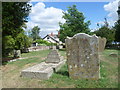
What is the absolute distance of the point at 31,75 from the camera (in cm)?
620

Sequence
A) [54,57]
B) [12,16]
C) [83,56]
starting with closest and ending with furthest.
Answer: [83,56] < [54,57] < [12,16]

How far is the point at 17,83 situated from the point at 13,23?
5462 mm

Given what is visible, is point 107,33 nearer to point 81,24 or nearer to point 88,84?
point 81,24

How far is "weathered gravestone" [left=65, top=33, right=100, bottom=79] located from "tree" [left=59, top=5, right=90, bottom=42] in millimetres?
19027

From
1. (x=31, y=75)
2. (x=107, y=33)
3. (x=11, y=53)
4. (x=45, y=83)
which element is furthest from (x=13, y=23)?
(x=107, y=33)

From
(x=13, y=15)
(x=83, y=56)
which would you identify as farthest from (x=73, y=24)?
(x=83, y=56)

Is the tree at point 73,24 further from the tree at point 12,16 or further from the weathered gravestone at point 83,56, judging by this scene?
the weathered gravestone at point 83,56

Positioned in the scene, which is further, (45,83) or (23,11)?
(23,11)

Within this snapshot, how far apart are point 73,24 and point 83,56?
21236mm

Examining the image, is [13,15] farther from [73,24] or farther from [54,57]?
[73,24]

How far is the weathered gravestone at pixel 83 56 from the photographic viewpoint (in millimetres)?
5727

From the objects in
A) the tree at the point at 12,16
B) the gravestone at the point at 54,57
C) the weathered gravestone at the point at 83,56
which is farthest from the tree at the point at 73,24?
the weathered gravestone at the point at 83,56

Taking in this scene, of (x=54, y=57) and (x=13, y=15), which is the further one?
→ (x=13, y=15)

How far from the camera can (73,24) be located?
26.5m
